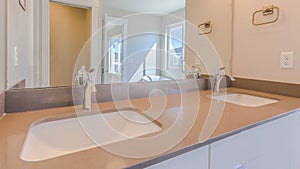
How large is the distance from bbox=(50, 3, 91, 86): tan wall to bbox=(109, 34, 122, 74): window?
15 centimetres

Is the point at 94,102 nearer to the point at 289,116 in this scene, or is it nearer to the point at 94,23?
the point at 94,23

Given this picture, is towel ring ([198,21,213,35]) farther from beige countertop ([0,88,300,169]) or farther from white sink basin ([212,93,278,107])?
beige countertop ([0,88,300,169])

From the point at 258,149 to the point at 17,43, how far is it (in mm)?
1121

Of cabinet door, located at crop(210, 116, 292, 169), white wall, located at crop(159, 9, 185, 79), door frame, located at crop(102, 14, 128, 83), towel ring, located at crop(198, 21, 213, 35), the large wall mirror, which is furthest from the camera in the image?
towel ring, located at crop(198, 21, 213, 35)

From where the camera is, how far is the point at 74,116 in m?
0.90

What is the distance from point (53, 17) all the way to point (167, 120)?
2.42 ft

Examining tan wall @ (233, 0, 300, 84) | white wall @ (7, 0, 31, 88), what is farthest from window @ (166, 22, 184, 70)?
white wall @ (7, 0, 31, 88)

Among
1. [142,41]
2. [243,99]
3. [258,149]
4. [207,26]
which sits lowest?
[258,149]

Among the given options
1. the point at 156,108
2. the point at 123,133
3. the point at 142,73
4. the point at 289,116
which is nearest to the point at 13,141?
the point at 123,133

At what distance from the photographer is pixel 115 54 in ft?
3.85

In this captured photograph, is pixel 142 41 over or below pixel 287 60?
over

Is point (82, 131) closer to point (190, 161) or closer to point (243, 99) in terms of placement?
point (190, 161)

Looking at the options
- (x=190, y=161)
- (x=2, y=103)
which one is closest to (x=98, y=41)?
(x=2, y=103)

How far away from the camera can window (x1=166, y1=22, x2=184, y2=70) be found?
142cm
